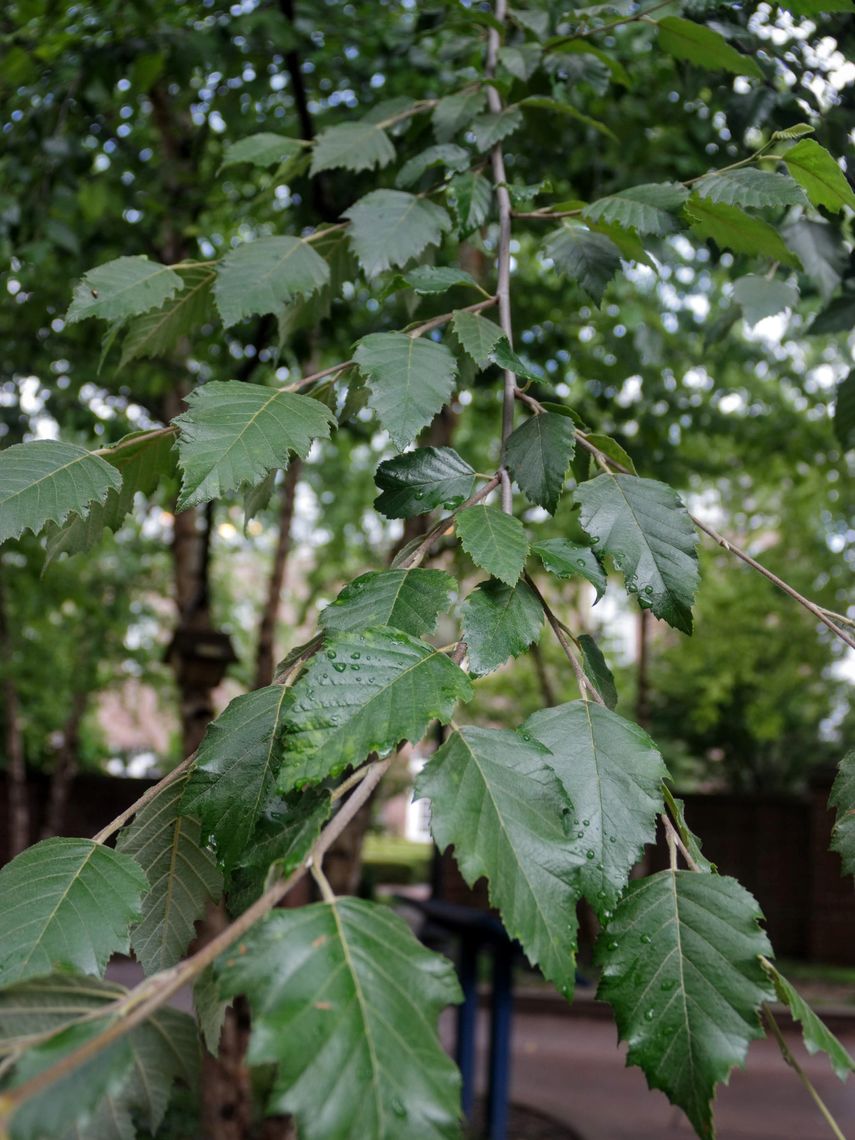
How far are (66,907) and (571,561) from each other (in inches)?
19.9

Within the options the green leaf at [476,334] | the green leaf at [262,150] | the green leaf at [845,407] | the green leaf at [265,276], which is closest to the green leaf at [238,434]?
the green leaf at [476,334]

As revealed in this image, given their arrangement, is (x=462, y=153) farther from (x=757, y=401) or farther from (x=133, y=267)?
(x=757, y=401)

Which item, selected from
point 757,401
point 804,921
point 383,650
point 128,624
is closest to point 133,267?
point 383,650

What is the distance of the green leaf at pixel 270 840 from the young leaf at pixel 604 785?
0.62ft

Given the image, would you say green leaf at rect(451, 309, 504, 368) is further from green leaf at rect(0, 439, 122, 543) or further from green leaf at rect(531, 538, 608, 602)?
green leaf at rect(0, 439, 122, 543)

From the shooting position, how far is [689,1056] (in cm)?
74

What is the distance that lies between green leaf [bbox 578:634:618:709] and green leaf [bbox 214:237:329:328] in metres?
0.56

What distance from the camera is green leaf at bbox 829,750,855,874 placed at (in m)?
1.03

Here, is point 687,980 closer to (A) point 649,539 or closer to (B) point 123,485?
(A) point 649,539

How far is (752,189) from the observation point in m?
1.13

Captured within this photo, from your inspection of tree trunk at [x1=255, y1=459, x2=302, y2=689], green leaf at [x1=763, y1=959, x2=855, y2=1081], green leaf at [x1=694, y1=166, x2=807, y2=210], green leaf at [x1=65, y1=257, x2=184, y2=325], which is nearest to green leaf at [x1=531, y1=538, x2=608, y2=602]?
green leaf at [x1=763, y1=959, x2=855, y2=1081]

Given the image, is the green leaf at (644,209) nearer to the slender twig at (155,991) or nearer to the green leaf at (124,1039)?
the slender twig at (155,991)

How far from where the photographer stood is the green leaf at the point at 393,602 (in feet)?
2.82

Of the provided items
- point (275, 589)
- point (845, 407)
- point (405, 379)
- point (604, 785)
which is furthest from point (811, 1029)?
point (275, 589)
